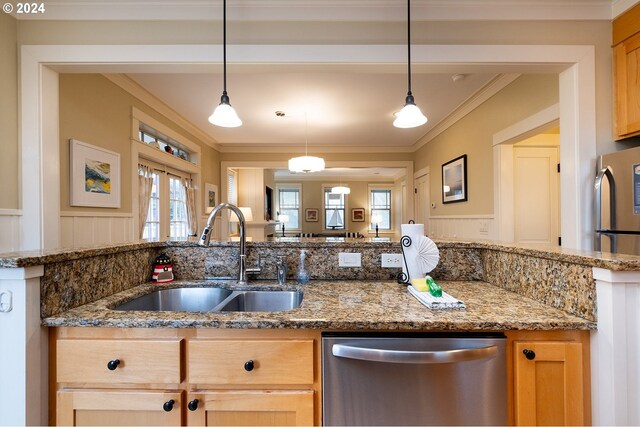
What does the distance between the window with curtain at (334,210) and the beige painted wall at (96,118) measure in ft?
21.1

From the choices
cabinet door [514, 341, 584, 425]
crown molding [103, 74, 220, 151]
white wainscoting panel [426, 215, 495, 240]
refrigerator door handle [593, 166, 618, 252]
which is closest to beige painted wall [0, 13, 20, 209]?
crown molding [103, 74, 220, 151]

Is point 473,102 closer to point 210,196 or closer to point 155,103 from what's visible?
point 155,103

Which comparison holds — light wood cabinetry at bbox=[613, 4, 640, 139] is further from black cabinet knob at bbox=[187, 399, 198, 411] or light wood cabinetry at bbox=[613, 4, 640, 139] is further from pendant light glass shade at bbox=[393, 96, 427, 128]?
black cabinet knob at bbox=[187, 399, 198, 411]

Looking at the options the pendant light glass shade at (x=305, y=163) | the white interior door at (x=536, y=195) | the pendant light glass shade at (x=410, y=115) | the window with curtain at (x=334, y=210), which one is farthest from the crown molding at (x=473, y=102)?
the window with curtain at (x=334, y=210)

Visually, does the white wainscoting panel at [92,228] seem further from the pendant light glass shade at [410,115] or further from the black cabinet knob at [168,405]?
the pendant light glass shade at [410,115]

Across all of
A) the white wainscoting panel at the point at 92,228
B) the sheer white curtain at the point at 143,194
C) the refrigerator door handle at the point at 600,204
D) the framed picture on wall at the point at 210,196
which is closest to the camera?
the refrigerator door handle at the point at 600,204

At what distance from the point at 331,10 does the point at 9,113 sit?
211 cm

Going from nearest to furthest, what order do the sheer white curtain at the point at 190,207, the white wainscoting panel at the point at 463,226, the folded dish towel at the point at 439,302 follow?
the folded dish towel at the point at 439,302, the white wainscoting panel at the point at 463,226, the sheer white curtain at the point at 190,207

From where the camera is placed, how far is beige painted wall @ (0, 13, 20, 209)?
1.74 metres

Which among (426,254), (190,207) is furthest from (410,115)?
(190,207)

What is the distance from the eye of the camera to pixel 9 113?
Result: 5.79 feet

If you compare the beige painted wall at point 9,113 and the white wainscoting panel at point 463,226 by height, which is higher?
the beige painted wall at point 9,113

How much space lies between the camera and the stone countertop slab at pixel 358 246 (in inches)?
34.0

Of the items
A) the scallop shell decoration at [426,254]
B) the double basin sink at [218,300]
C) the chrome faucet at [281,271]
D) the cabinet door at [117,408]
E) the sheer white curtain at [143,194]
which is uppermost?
the sheer white curtain at [143,194]
